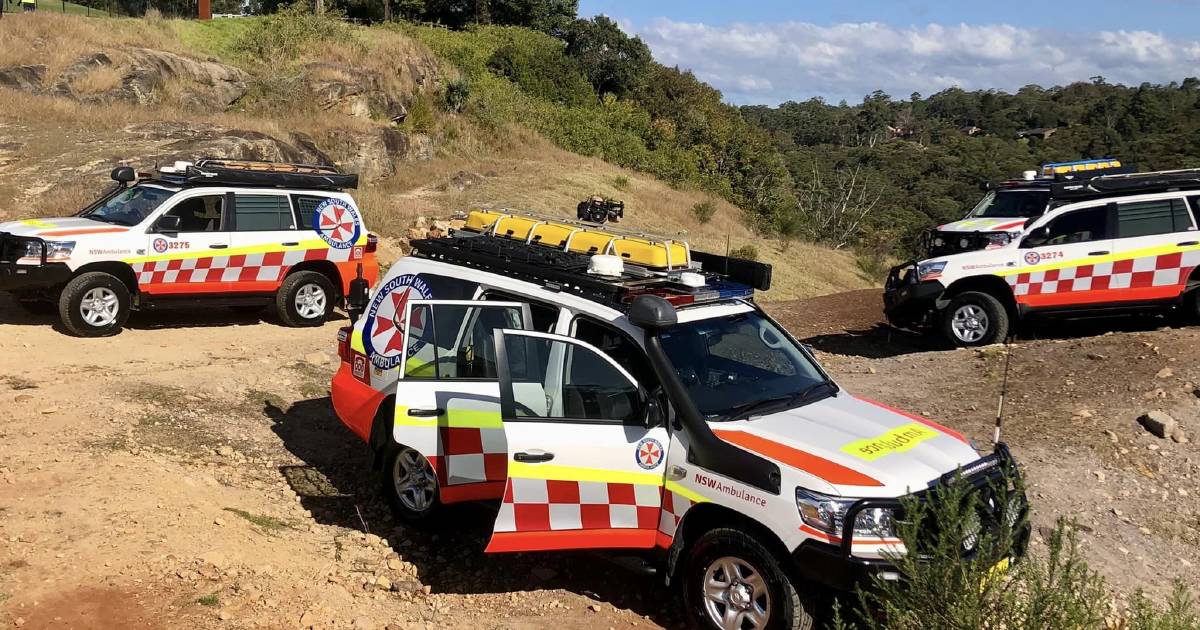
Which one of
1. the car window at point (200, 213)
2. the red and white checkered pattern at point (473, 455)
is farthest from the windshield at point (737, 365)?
the car window at point (200, 213)

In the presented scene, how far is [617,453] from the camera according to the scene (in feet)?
16.5

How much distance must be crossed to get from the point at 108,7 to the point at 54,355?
4225cm

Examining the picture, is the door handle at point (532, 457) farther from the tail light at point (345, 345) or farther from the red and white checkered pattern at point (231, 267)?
the red and white checkered pattern at point (231, 267)

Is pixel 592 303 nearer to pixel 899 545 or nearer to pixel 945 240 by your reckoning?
pixel 899 545

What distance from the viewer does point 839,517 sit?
14.5 feet

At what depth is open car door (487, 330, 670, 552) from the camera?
16.5ft

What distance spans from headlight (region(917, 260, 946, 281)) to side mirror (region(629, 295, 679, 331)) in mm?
8186

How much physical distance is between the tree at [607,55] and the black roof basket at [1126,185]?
39884 mm

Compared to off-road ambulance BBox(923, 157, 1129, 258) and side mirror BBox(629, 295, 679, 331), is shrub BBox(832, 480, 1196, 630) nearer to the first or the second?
side mirror BBox(629, 295, 679, 331)

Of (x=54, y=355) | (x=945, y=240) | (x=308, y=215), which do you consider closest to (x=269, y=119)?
(x=308, y=215)

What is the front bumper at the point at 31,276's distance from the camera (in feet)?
34.7

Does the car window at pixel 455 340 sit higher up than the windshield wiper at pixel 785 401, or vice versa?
the car window at pixel 455 340

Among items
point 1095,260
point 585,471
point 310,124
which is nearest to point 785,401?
point 585,471

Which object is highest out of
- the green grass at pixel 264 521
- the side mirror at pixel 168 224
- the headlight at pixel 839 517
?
the side mirror at pixel 168 224
